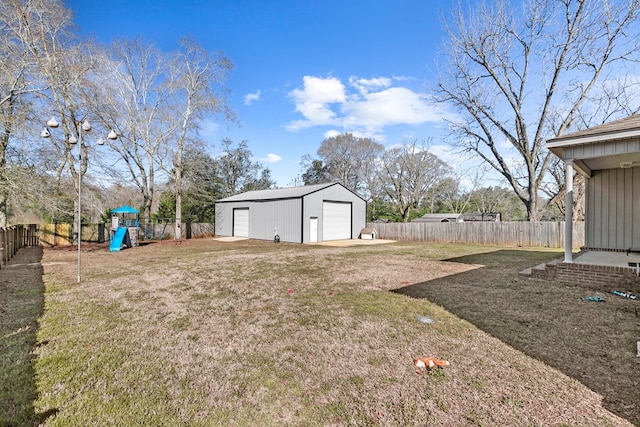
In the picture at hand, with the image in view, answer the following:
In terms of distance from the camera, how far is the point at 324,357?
285 cm

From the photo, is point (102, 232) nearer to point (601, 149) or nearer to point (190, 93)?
point (190, 93)

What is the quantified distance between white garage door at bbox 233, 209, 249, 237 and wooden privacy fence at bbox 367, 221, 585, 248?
8.59 meters

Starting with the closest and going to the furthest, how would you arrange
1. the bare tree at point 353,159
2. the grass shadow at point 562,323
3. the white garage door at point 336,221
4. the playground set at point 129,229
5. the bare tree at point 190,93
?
the grass shadow at point 562,323, the playground set at point 129,229, the white garage door at point 336,221, the bare tree at point 190,93, the bare tree at point 353,159

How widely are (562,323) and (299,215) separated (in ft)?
42.0

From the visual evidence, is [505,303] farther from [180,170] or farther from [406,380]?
[180,170]

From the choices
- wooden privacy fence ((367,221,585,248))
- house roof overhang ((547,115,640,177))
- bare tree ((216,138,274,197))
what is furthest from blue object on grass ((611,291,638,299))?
bare tree ((216,138,274,197))

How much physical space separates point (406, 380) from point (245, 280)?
449 cm

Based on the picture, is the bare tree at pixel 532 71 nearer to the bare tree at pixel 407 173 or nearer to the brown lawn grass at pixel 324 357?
the brown lawn grass at pixel 324 357

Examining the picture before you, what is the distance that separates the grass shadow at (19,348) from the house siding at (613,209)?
11.0m

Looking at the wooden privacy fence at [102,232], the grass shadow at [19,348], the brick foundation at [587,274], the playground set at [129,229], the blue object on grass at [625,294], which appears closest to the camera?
the grass shadow at [19,348]

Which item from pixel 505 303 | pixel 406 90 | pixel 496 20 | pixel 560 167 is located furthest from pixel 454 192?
pixel 505 303

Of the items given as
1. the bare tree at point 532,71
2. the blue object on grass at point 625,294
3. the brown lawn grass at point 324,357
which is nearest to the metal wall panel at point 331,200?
the bare tree at point 532,71

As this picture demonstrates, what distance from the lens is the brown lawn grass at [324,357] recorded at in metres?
2.04

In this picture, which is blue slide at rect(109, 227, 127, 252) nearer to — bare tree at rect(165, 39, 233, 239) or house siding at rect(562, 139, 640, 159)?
bare tree at rect(165, 39, 233, 239)
